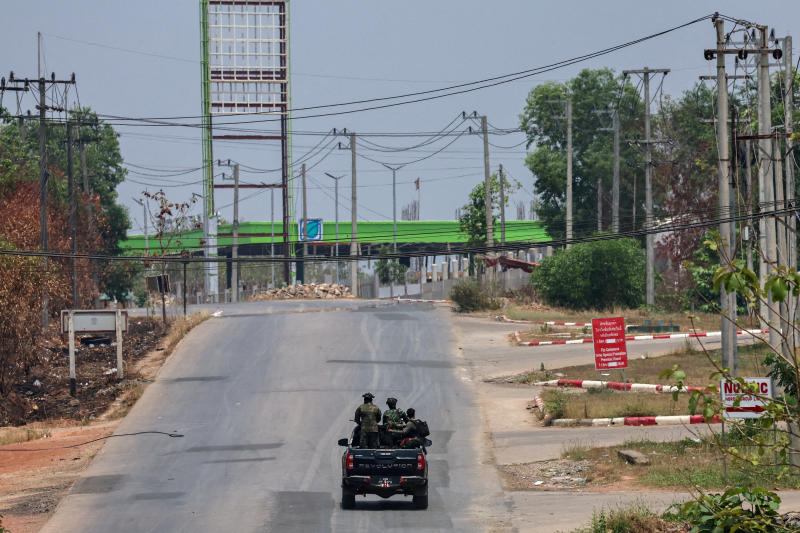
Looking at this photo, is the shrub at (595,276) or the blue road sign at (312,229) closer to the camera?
the shrub at (595,276)

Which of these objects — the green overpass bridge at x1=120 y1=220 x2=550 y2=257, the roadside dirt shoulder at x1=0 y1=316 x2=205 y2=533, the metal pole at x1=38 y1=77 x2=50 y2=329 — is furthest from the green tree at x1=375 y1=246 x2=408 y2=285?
the roadside dirt shoulder at x1=0 y1=316 x2=205 y2=533

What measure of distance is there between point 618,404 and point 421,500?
42.8ft

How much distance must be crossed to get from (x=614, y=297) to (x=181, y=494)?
137 feet

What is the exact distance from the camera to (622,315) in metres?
58.2

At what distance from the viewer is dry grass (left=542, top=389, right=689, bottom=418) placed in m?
31.3

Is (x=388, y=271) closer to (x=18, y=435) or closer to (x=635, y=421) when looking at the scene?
(x=18, y=435)

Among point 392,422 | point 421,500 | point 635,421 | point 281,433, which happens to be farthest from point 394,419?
point 635,421

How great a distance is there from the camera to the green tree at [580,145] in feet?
290

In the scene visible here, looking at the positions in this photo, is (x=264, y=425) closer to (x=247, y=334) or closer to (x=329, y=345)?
(x=329, y=345)

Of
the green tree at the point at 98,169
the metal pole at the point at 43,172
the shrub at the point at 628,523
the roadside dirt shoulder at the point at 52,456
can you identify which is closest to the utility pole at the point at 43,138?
the metal pole at the point at 43,172

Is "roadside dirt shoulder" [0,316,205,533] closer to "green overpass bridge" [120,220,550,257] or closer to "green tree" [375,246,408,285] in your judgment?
"green overpass bridge" [120,220,550,257]

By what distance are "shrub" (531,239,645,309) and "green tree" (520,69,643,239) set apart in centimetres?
2554

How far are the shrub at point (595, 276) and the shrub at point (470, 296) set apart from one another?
5.07 meters

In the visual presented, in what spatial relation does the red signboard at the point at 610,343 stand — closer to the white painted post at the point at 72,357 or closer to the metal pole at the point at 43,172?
the white painted post at the point at 72,357
